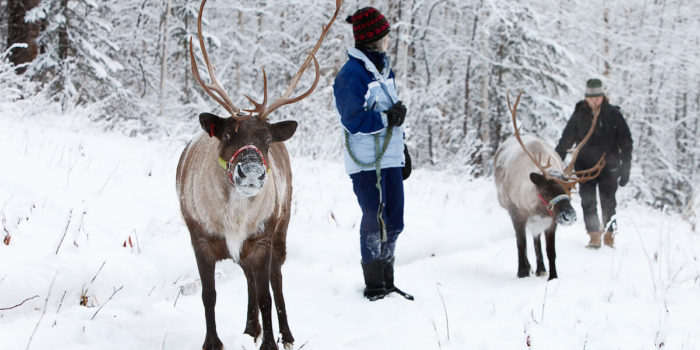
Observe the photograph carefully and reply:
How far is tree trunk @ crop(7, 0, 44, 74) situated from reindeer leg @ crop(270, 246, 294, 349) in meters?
8.80

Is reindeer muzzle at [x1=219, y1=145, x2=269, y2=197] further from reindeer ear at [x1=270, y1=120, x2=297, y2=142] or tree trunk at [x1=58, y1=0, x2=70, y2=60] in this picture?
tree trunk at [x1=58, y1=0, x2=70, y2=60]

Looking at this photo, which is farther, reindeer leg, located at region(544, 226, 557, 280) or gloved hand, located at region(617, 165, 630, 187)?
gloved hand, located at region(617, 165, 630, 187)

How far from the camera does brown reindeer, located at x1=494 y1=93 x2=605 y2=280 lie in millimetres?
5020

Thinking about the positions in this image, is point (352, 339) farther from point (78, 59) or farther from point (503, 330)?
point (78, 59)

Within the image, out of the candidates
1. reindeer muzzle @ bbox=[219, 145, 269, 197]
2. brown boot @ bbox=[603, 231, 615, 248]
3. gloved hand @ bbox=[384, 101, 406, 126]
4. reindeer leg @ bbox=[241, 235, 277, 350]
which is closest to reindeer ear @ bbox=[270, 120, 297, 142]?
reindeer muzzle @ bbox=[219, 145, 269, 197]

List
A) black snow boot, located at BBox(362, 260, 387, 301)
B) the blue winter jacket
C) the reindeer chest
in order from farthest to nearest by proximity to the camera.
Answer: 1. the reindeer chest
2. black snow boot, located at BBox(362, 260, 387, 301)
3. the blue winter jacket

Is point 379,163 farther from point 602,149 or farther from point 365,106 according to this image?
point 602,149

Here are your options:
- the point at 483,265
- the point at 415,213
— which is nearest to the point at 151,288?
the point at 483,265

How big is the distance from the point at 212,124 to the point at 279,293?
1164mm

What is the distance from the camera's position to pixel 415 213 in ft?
23.9

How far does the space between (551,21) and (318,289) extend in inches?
550

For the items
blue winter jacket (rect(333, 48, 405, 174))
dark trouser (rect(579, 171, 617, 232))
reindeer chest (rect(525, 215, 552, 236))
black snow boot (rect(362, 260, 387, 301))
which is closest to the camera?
blue winter jacket (rect(333, 48, 405, 174))

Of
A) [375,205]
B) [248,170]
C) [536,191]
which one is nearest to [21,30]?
[375,205]

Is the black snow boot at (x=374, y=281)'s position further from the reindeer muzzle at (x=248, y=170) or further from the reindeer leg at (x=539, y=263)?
the reindeer leg at (x=539, y=263)
